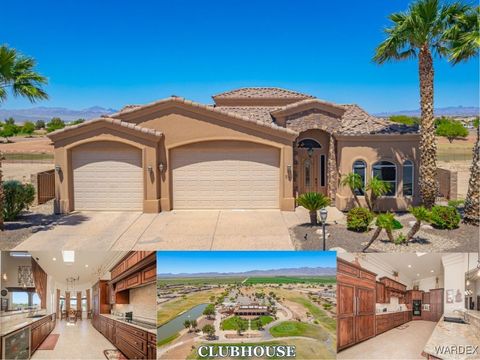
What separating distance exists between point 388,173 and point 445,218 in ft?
13.3

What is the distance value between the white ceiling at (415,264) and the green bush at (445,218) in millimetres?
6107

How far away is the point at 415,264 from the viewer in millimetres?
9984

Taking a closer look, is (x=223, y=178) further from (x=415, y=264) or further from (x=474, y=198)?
(x=415, y=264)

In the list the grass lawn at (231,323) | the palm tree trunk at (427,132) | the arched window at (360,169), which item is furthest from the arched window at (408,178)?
the grass lawn at (231,323)

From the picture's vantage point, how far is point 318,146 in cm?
2070

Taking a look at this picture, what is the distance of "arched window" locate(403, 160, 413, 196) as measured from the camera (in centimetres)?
1923

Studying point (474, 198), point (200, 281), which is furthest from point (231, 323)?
point (474, 198)

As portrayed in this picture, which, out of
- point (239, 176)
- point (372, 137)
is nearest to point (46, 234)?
point (239, 176)

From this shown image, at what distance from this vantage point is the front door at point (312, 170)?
2072 cm

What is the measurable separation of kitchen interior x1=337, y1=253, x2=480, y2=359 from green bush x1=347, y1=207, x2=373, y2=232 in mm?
5334

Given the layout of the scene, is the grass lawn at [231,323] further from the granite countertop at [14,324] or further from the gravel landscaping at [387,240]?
Answer: the gravel landscaping at [387,240]

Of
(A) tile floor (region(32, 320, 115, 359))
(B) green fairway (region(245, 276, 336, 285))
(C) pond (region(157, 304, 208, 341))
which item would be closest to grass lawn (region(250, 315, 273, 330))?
(B) green fairway (region(245, 276, 336, 285))

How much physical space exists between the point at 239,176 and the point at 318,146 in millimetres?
3988

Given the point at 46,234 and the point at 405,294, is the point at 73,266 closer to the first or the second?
the point at 46,234
